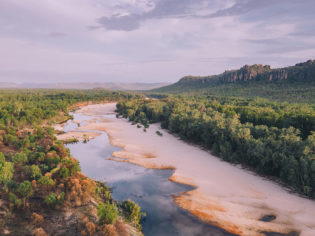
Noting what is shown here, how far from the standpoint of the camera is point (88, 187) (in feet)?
80.2

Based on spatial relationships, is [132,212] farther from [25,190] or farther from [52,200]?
[25,190]

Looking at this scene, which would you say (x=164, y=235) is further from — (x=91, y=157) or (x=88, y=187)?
(x=91, y=157)

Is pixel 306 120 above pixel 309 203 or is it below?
above

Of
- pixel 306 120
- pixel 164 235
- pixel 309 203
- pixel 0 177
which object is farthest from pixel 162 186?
pixel 306 120

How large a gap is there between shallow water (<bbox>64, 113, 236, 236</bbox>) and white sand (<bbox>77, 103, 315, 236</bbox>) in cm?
142

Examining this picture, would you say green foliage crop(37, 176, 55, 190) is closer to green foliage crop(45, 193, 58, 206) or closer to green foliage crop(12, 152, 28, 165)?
green foliage crop(45, 193, 58, 206)

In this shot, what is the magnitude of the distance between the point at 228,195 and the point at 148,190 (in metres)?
10.6

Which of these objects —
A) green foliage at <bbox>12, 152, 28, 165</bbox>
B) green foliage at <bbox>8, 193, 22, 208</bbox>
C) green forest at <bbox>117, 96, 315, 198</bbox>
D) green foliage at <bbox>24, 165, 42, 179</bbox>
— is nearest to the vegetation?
green foliage at <bbox>8, 193, 22, 208</bbox>

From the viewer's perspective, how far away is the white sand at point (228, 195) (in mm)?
21766

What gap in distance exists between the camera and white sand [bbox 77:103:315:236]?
21.8 m

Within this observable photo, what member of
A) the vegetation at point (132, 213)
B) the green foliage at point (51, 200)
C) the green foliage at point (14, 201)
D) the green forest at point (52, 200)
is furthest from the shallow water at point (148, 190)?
the green foliage at point (14, 201)

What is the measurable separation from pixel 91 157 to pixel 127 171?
10.5m

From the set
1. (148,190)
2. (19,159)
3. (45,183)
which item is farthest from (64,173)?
(148,190)

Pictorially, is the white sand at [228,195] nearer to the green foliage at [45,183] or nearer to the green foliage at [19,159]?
the green foliage at [45,183]
